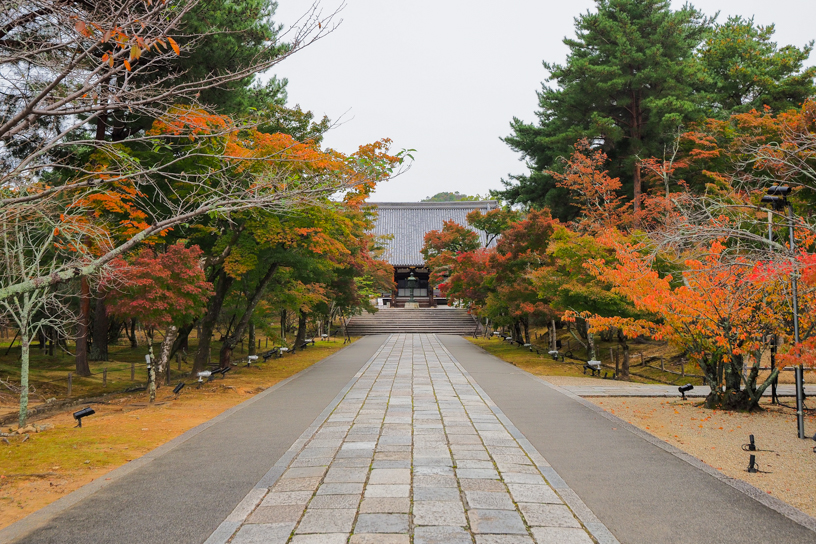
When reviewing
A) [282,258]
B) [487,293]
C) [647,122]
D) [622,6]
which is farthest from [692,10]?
[282,258]

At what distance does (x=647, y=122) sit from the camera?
64.7 ft

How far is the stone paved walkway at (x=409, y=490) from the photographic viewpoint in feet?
12.6

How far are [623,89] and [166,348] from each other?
18.1 meters

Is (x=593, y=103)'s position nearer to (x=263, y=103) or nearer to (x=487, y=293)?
(x=487, y=293)

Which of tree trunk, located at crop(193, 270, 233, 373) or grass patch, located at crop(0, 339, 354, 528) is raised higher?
tree trunk, located at crop(193, 270, 233, 373)

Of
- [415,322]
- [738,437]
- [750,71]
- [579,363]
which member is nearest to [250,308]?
[579,363]

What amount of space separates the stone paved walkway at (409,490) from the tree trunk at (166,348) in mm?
5610

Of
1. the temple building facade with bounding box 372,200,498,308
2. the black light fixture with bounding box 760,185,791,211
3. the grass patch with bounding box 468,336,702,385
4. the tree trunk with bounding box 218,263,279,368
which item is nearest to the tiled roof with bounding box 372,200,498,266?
the temple building facade with bounding box 372,200,498,308

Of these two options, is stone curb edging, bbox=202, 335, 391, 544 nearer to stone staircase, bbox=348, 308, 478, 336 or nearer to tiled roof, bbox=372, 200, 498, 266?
stone staircase, bbox=348, 308, 478, 336

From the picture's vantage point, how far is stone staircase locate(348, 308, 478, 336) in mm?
35812

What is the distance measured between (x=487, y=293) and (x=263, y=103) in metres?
11.8

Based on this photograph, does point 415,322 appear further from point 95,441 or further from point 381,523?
point 381,523

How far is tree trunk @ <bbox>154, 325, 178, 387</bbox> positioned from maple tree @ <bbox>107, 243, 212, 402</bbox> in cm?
29

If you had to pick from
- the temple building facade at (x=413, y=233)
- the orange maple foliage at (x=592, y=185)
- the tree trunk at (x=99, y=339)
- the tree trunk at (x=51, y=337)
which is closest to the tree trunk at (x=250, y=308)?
the tree trunk at (x=99, y=339)
